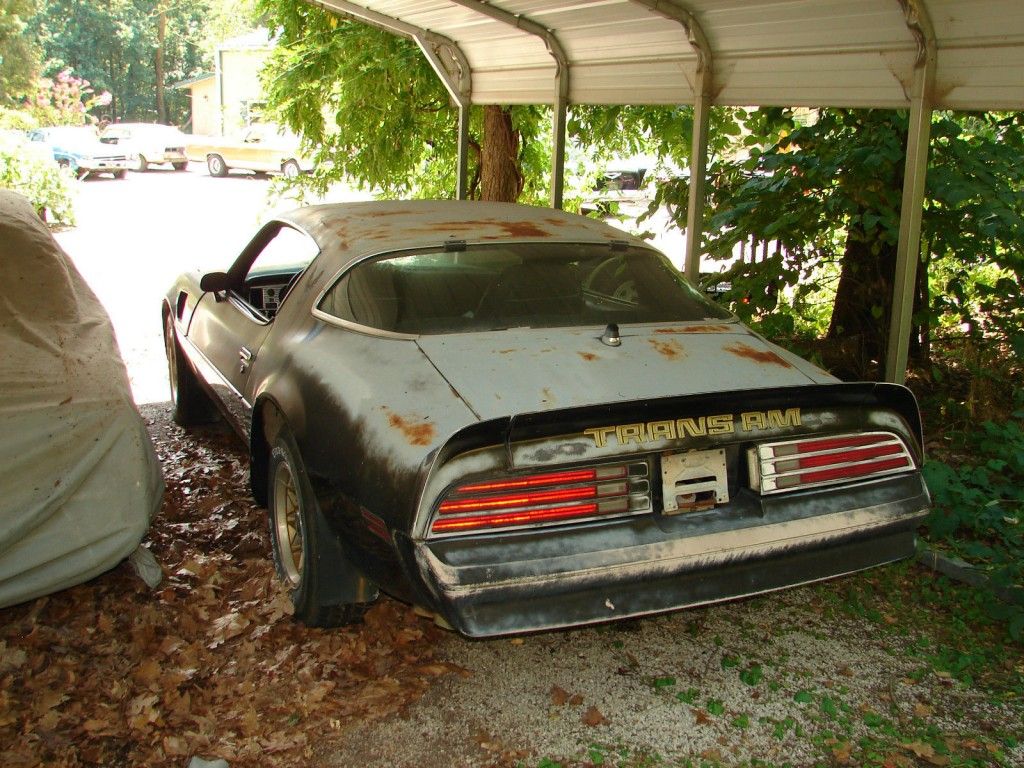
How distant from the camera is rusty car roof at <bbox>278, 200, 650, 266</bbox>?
4082 mm

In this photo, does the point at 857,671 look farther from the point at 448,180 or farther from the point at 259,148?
the point at 259,148

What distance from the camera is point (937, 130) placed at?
5238mm

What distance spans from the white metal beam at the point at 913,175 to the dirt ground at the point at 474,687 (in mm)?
1440

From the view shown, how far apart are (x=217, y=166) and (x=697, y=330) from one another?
33.2 m

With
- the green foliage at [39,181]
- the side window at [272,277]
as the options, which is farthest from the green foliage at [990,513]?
the green foliage at [39,181]

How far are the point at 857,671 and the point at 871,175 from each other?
3192mm

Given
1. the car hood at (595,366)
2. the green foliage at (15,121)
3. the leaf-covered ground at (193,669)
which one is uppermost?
the green foliage at (15,121)

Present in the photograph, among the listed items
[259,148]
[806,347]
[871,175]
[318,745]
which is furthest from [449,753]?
[259,148]

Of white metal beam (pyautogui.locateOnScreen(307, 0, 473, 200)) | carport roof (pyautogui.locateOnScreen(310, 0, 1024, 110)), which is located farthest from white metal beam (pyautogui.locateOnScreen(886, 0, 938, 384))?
white metal beam (pyautogui.locateOnScreen(307, 0, 473, 200))

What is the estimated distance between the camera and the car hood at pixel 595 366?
306 centimetres

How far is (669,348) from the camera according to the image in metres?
3.53

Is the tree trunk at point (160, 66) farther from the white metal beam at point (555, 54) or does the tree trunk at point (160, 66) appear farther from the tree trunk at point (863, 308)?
the tree trunk at point (863, 308)

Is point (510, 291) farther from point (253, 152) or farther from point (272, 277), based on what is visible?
point (253, 152)

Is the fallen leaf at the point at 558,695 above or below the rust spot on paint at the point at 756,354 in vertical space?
below
